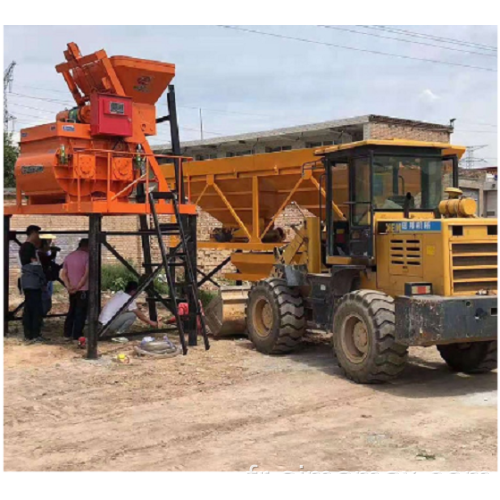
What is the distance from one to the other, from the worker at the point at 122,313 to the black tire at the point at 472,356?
Result: 4301 mm

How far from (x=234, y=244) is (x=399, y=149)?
431cm

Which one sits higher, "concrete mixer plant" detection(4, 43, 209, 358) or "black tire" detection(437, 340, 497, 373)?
"concrete mixer plant" detection(4, 43, 209, 358)

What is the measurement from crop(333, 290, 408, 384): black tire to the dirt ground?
0.20 metres

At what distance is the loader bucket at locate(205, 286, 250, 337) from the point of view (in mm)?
10227

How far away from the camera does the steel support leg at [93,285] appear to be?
28.7 feet

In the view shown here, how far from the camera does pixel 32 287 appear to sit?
9961 mm

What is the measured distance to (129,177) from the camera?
31.2 feet

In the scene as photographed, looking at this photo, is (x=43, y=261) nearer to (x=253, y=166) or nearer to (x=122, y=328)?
(x=122, y=328)

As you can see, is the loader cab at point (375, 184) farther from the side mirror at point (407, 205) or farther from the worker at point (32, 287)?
the worker at point (32, 287)

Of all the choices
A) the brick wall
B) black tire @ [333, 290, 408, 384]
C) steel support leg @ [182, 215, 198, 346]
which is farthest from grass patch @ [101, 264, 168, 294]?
the brick wall

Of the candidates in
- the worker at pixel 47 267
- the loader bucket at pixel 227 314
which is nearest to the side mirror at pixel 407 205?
the loader bucket at pixel 227 314

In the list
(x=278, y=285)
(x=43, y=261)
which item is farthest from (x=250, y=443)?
(x=43, y=261)

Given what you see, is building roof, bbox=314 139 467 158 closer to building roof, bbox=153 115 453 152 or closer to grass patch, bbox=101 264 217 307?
grass patch, bbox=101 264 217 307

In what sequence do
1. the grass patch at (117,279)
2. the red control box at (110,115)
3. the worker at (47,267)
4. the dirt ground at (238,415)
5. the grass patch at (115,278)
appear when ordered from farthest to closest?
the grass patch at (115,278) → the grass patch at (117,279) → the worker at (47,267) → the red control box at (110,115) → the dirt ground at (238,415)
